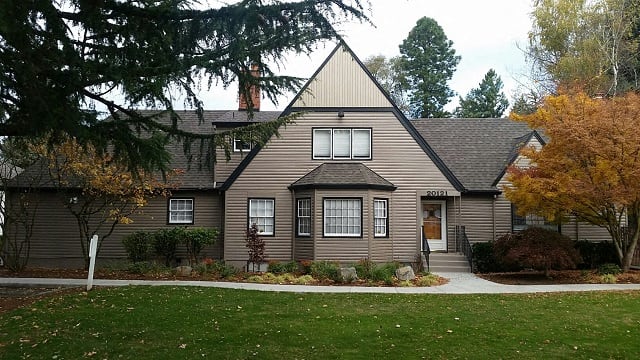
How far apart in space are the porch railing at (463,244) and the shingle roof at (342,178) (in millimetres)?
3199

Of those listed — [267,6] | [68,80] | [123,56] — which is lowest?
[68,80]

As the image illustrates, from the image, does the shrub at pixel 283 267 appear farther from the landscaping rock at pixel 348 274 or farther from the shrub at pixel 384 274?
the shrub at pixel 384 274

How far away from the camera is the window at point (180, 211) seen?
20594 millimetres

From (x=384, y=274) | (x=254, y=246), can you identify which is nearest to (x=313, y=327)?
(x=384, y=274)

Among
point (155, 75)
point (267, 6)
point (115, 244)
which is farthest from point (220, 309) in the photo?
point (115, 244)

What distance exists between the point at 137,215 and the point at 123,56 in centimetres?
1482

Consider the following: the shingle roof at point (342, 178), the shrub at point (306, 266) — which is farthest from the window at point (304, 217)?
the shrub at point (306, 266)

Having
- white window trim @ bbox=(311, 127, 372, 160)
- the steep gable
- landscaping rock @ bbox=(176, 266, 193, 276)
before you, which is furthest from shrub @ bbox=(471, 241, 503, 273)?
landscaping rock @ bbox=(176, 266, 193, 276)

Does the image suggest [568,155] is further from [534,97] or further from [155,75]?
[534,97]

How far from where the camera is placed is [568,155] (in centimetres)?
1650

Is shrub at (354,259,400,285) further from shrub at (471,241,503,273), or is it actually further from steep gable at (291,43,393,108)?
steep gable at (291,43,393,108)

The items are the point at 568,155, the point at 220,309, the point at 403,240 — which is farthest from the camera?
the point at 403,240

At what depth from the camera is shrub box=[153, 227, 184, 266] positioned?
19.0 metres

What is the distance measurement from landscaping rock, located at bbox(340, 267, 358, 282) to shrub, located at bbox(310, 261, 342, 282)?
0.41 ft
